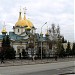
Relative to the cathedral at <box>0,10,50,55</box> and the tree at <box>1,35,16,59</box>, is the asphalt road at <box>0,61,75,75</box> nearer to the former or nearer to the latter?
the tree at <box>1,35,16,59</box>

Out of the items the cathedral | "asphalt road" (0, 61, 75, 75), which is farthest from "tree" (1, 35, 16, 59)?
"asphalt road" (0, 61, 75, 75)

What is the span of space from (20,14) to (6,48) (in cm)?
3605

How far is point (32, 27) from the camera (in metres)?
108

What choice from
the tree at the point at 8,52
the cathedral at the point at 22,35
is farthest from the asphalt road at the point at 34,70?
the cathedral at the point at 22,35

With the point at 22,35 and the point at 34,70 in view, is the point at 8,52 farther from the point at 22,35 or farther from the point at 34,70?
the point at 34,70

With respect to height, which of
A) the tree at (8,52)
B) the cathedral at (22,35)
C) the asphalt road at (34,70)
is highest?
the cathedral at (22,35)

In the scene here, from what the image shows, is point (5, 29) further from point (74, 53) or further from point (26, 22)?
point (74, 53)

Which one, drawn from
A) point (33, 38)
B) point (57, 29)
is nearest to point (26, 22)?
point (33, 38)

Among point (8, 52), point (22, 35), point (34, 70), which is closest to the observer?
point (34, 70)

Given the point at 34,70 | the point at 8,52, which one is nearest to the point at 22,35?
the point at 8,52

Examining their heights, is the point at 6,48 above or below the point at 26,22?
below

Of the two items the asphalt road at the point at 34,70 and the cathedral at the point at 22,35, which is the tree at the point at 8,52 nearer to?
the cathedral at the point at 22,35

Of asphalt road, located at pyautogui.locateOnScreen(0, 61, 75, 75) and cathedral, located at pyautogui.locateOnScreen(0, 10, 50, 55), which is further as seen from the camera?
cathedral, located at pyautogui.locateOnScreen(0, 10, 50, 55)

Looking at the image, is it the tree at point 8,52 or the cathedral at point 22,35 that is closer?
the tree at point 8,52
